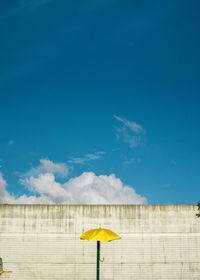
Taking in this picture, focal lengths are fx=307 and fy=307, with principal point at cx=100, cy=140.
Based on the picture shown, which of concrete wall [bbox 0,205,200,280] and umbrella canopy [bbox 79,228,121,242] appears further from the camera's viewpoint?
concrete wall [bbox 0,205,200,280]

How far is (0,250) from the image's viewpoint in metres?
17.5

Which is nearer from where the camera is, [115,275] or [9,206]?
[115,275]

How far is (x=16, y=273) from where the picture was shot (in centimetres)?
1728

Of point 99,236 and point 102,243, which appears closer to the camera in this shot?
point 99,236

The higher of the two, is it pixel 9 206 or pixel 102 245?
pixel 9 206

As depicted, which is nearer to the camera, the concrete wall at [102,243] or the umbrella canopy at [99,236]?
the umbrella canopy at [99,236]

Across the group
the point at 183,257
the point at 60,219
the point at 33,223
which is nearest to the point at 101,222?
the point at 60,219

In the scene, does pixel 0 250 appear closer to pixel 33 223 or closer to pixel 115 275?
pixel 33 223

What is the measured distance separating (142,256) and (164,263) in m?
1.29

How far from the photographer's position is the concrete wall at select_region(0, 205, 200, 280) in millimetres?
17203

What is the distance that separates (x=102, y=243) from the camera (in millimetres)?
17516

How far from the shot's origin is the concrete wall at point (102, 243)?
17.2 m

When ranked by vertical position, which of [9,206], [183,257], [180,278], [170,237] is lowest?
[180,278]

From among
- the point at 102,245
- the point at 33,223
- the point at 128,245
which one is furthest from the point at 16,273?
the point at 128,245
